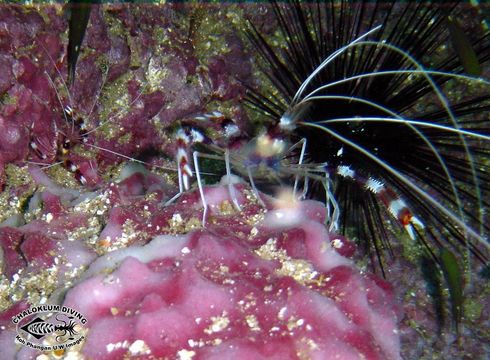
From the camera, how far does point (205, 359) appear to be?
196cm

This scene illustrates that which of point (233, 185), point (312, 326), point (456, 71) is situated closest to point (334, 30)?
point (456, 71)

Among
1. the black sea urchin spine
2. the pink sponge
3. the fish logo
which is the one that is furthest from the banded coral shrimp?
the fish logo

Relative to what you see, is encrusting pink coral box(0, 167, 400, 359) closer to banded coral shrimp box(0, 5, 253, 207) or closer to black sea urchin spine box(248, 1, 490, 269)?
banded coral shrimp box(0, 5, 253, 207)

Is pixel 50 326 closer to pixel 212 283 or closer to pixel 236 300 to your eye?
pixel 212 283

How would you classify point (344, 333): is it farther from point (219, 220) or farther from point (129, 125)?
point (129, 125)

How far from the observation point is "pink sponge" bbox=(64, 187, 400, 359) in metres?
2.04

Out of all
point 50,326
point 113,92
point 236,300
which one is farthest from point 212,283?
point 113,92

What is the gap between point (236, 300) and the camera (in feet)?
7.07

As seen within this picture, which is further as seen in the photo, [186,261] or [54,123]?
[54,123]

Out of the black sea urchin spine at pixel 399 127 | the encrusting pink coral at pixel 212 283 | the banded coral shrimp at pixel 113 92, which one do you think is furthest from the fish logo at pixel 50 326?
the black sea urchin spine at pixel 399 127

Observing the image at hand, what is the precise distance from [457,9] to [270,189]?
280 centimetres

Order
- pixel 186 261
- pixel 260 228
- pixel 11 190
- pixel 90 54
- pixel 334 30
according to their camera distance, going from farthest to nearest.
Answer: pixel 334 30 → pixel 90 54 → pixel 11 190 → pixel 260 228 → pixel 186 261

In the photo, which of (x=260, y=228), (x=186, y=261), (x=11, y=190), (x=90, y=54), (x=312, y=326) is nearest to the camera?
(x=312, y=326)

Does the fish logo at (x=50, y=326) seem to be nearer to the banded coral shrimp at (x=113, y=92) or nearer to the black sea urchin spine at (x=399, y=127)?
the banded coral shrimp at (x=113, y=92)
